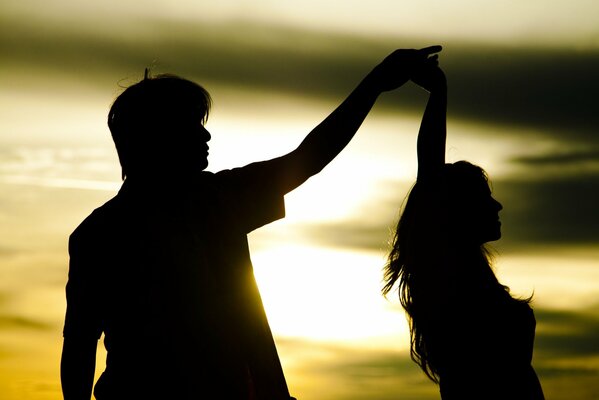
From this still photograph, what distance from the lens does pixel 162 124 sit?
9.41 ft

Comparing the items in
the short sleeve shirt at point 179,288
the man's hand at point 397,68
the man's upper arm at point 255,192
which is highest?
the man's hand at point 397,68

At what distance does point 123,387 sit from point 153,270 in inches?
16.2

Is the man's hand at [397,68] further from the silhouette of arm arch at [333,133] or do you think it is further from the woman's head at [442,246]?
the woman's head at [442,246]

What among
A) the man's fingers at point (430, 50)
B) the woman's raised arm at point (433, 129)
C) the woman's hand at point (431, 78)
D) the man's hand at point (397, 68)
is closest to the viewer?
the man's hand at point (397, 68)

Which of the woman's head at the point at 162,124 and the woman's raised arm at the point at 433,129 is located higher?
the woman's raised arm at the point at 433,129

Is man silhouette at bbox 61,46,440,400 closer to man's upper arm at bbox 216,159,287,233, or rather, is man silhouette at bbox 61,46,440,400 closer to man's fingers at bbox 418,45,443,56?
man's upper arm at bbox 216,159,287,233

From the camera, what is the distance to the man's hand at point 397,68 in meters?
3.16

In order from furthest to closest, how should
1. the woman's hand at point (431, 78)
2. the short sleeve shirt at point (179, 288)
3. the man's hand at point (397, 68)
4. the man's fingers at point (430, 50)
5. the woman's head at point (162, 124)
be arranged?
the woman's hand at point (431, 78) → the man's fingers at point (430, 50) → the man's hand at point (397, 68) → the woman's head at point (162, 124) → the short sleeve shirt at point (179, 288)

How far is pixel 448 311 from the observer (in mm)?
4309

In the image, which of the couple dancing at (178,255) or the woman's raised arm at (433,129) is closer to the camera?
the couple dancing at (178,255)

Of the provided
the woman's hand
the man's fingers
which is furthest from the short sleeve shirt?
the woman's hand

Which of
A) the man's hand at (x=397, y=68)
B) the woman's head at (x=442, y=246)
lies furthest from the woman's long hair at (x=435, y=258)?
the man's hand at (x=397, y=68)

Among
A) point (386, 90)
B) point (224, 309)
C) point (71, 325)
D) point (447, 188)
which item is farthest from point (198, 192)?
point (447, 188)

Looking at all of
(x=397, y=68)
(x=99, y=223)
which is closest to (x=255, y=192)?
(x=99, y=223)
